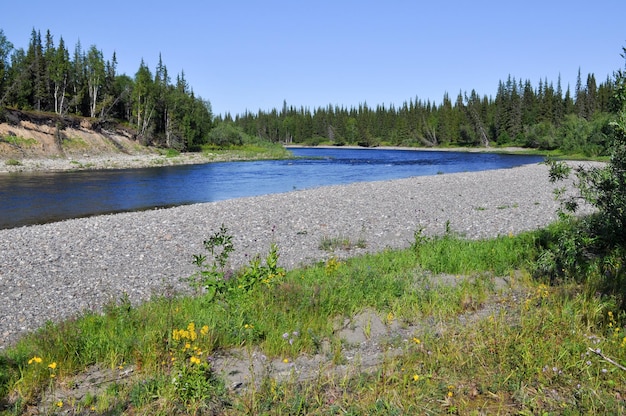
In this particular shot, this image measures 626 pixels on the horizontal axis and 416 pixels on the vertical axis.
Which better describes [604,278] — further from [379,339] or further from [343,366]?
[343,366]

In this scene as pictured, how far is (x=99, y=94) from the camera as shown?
96250 millimetres

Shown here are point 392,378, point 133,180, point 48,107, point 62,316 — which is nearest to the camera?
point 392,378

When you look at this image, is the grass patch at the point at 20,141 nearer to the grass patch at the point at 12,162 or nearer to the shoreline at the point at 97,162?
the shoreline at the point at 97,162

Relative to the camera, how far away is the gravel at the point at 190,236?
1056 centimetres

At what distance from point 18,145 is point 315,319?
64928 mm

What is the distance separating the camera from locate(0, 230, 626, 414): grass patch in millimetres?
4672

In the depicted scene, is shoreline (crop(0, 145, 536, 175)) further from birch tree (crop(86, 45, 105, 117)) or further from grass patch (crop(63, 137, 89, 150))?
birch tree (crop(86, 45, 105, 117))

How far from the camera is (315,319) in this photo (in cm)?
711

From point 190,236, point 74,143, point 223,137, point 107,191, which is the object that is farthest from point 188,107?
point 190,236

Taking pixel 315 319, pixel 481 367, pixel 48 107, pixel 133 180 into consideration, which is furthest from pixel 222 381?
pixel 48 107

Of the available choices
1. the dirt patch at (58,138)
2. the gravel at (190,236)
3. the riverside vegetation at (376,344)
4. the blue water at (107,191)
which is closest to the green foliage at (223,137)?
the dirt patch at (58,138)

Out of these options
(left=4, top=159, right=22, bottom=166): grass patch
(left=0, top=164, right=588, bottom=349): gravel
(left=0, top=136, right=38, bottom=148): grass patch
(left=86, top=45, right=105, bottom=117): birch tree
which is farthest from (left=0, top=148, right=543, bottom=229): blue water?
(left=86, top=45, right=105, bottom=117): birch tree

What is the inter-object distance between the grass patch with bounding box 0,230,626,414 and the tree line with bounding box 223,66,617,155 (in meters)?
75.6

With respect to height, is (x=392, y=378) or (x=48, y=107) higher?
(x=48, y=107)
